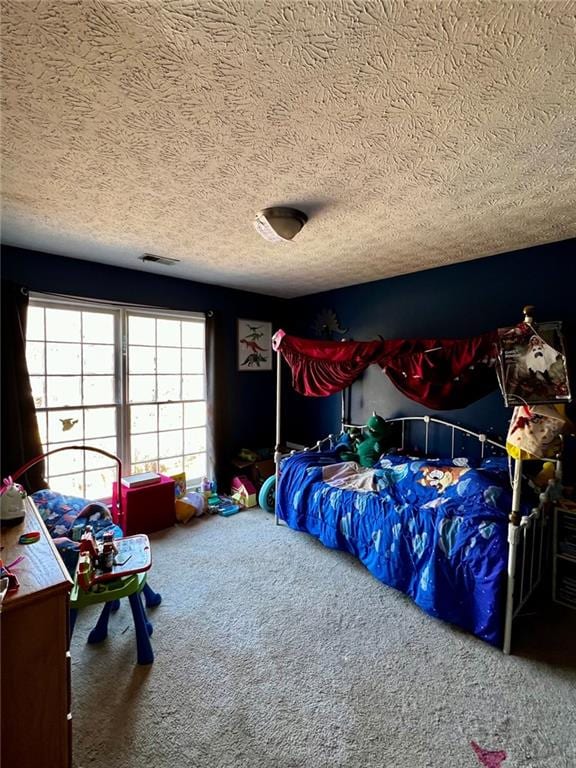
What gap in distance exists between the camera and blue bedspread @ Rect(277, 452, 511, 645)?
1.97 metres

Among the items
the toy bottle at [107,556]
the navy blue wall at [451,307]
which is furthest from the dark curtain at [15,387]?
the navy blue wall at [451,307]

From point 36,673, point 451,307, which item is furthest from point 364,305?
point 36,673

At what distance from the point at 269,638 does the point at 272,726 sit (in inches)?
19.2

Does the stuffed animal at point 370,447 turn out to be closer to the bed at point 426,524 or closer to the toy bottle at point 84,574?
the bed at point 426,524

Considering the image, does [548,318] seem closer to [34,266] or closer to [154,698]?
[154,698]

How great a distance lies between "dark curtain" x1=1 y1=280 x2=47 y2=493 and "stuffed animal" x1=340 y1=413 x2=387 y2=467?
2.63 m

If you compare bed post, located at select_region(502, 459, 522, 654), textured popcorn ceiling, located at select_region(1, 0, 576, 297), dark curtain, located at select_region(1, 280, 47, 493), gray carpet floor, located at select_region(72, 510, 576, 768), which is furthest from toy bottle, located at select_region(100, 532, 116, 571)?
bed post, located at select_region(502, 459, 522, 654)

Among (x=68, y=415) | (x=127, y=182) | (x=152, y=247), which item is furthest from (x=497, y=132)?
(x=68, y=415)

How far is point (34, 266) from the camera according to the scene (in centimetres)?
285

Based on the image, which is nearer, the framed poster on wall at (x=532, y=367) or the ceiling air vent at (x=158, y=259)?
the framed poster on wall at (x=532, y=367)

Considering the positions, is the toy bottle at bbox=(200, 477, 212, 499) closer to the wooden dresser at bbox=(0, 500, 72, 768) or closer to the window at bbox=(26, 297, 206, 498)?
the window at bbox=(26, 297, 206, 498)

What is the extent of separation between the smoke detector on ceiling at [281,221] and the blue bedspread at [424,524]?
1.85 metres

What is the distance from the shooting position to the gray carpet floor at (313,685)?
4.66 ft

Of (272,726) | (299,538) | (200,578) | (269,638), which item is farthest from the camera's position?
(299,538)
